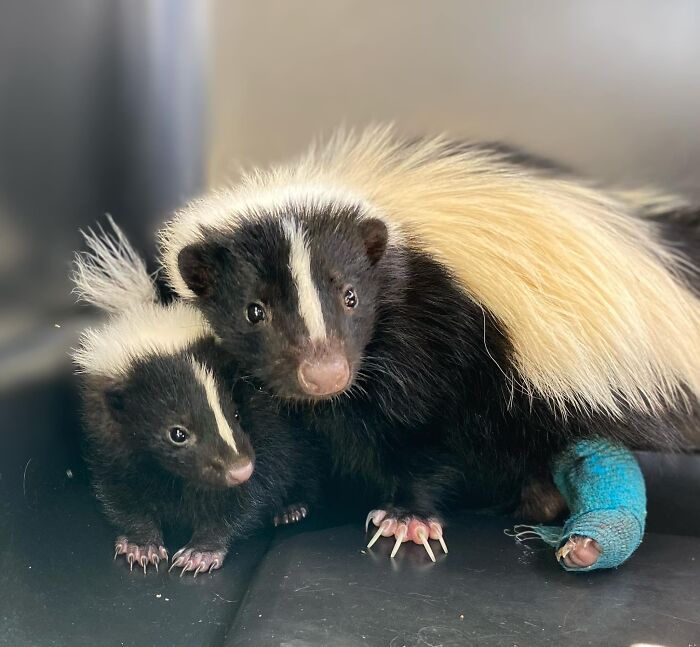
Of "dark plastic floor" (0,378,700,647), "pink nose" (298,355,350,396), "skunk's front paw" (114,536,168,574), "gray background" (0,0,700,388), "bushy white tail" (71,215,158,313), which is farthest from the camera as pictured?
"gray background" (0,0,700,388)

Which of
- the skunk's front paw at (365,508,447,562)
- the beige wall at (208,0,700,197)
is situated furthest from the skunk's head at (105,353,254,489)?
the beige wall at (208,0,700,197)

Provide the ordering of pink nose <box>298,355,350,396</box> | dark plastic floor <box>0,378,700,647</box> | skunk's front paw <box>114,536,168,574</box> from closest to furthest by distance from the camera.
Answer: dark plastic floor <box>0,378,700,647</box>
pink nose <box>298,355,350,396</box>
skunk's front paw <box>114,536,168,574</box>

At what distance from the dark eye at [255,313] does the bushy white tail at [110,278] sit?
541 mm

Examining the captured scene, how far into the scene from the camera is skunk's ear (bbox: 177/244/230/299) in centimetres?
199

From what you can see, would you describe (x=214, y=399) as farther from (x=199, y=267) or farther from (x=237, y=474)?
(x=199, y=267)

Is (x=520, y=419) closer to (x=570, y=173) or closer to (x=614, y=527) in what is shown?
(x=614, y=527)

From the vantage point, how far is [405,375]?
207 cm

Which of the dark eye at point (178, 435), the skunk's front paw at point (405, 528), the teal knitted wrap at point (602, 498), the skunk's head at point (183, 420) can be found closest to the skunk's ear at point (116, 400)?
the skunk's head at point (183, 420)

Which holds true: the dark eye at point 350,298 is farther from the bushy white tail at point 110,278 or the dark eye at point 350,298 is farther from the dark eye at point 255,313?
the bushy white tail at point 110,278

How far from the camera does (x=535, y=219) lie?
6.66 feet

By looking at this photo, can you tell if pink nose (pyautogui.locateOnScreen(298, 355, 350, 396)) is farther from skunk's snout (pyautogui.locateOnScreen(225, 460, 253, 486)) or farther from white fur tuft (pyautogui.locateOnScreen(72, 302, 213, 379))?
white fur tuft (pyautogui.locateOnScreen(72, 302, 213, 379))

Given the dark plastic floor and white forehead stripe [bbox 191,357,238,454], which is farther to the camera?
white forehead stripe [bbox 191,357,238,454]

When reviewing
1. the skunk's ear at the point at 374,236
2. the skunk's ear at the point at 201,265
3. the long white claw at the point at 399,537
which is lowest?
the long white claw at the point at 399,537

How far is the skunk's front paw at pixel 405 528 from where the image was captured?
1988mm
